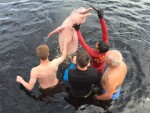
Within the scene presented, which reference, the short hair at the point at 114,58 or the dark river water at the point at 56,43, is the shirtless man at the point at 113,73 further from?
the dark river water at the point at 56,43

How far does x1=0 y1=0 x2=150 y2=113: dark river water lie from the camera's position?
350 inches

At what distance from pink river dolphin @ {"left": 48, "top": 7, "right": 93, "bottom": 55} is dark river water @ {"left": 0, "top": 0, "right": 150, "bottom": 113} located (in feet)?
3.34

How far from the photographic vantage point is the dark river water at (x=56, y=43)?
8891mm

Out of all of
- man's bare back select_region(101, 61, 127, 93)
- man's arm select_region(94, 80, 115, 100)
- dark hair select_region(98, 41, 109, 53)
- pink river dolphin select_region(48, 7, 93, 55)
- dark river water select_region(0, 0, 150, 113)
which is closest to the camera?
man's bare back select_region(101, 61, 127, 93)

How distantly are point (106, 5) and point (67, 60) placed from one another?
6.16m

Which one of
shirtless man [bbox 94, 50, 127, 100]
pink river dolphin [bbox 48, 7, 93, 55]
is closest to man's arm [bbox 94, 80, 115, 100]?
shirtless man [bbox 94, 50, 127, 100]

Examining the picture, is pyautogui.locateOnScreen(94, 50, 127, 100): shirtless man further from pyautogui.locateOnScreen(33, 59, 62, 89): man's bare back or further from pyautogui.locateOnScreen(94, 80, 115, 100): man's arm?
pyautogui.locateOnScreen(33, 59, 62, 89): man's bare back

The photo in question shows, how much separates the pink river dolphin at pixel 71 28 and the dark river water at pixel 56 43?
102 centimetres

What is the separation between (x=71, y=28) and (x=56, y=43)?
2269 millimetres

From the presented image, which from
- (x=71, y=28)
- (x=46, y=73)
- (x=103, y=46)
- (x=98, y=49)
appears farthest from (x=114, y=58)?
(x=71, y=28)

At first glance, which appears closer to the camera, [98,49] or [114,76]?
[114,76]

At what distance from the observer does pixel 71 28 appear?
10.0 m

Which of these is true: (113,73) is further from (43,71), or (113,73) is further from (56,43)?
(56,43)

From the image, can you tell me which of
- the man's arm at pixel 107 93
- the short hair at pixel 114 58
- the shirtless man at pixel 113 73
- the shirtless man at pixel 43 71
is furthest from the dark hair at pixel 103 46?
the shirtless man at pixel 43 71
